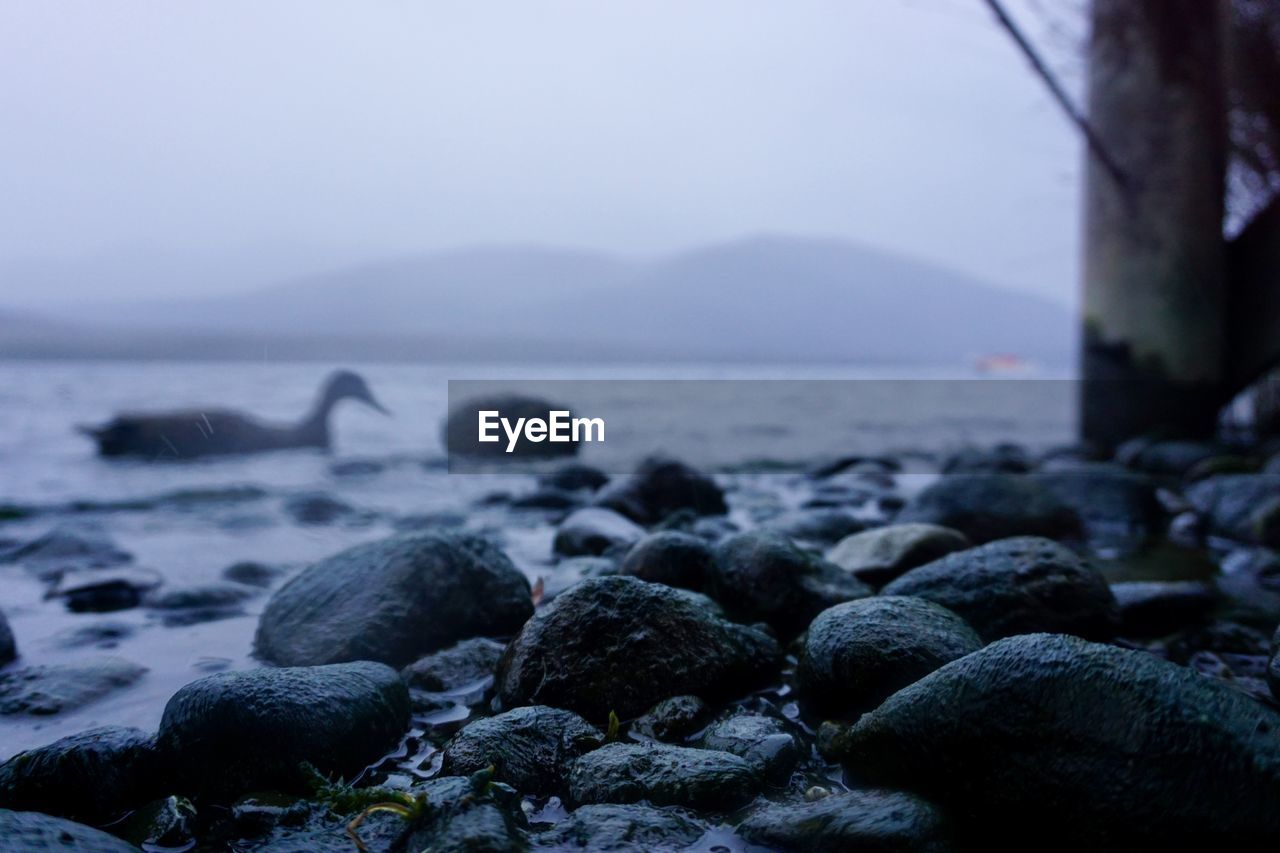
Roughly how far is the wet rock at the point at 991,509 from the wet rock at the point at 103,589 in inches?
A: 107

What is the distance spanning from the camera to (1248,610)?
2.50 meters

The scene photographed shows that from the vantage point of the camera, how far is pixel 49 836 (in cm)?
114

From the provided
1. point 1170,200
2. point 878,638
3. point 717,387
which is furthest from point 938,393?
point 878,638

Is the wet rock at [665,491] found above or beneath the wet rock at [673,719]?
above

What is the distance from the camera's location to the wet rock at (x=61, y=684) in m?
1.83

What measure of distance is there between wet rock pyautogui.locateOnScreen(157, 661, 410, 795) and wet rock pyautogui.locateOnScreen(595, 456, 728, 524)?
2.52 metres

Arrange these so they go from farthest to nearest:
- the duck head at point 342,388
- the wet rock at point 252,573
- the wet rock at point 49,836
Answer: the duck head at point 342,388, the wet rock at point 252,573, the wet rock at point 49,836

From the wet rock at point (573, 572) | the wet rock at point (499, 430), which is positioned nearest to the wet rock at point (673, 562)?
the wet rock at point (573, 572)

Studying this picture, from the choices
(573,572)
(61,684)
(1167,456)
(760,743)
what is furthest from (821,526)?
(1167,456)

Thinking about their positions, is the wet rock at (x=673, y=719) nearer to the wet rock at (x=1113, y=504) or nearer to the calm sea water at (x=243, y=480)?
the calm sea water at (x=243, y=480)

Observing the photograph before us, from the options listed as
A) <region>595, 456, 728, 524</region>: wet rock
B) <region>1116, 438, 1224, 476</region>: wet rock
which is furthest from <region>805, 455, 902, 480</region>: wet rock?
<region>595, 456, 728, 524</region>: wet rock

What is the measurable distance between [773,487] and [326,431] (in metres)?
3.60

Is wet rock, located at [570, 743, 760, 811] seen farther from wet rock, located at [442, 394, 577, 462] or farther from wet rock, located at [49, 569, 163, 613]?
wet rock, located at [442, 394, 577, 462]

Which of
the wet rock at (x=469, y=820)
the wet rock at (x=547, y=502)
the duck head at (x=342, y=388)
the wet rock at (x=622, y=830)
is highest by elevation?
the duck head at (x=342, y=388)
